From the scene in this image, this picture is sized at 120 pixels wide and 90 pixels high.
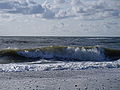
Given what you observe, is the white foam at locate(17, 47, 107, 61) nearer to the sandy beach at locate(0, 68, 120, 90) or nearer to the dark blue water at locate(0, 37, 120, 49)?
the dark blue water at locate(0, 37, 120, 49)

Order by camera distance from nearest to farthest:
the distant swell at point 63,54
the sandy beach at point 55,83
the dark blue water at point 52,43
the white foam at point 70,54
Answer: the sandy beach at point 55,83 → the distant swell at point 63,54 → the white foam at point 70,54 → the dark blue water at point 52,43

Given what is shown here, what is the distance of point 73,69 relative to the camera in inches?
692

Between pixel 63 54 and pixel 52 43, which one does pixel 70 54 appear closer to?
pixel 63 54

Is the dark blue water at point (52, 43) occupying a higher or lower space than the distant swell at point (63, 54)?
lower

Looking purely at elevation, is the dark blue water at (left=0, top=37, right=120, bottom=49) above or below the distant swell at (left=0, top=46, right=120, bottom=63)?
below

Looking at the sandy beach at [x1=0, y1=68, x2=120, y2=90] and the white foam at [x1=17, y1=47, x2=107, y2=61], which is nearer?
the sandy beach at [x1=0, y1=68, x2=120, y2=90]

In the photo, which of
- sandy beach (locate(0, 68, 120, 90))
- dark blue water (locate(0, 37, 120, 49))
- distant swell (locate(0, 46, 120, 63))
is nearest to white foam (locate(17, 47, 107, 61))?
distant swell (locate(0, 46, 120, 63))

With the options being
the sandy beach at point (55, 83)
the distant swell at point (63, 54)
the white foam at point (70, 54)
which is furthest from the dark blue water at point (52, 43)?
the sandy beach at point (55, 83)

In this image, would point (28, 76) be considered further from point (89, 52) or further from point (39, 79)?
point (89, 52)

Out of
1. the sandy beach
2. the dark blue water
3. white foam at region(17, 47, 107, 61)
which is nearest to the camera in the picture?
the sandy beach

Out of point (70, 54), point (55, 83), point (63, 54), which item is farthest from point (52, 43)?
point (55, 83)

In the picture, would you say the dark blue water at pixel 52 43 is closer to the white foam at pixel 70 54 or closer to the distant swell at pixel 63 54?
the distant swell at pixel 63 54

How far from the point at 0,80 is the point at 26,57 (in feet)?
52.5

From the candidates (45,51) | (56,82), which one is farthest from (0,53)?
(56,82)
